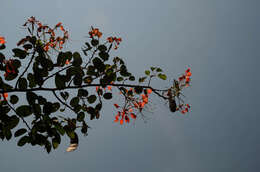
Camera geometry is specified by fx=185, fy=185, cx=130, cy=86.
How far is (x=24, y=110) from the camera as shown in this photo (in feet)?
6.73

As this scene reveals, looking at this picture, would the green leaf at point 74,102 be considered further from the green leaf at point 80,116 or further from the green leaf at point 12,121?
the green leaf at point 12,121

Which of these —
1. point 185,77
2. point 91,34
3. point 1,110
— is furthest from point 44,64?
point 185,77

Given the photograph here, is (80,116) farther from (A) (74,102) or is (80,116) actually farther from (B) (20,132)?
(B) (20,132)

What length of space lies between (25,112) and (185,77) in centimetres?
199

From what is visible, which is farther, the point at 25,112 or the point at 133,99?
the point at 133,99

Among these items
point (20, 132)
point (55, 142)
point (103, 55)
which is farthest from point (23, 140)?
point (103, 55)

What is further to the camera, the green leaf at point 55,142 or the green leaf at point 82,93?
the green leaf at point 82,93

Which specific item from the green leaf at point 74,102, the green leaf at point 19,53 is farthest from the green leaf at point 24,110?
the green leaf at point 19,53

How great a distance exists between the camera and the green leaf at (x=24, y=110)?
80.1 inches

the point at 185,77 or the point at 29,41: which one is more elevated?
the point at 29,41

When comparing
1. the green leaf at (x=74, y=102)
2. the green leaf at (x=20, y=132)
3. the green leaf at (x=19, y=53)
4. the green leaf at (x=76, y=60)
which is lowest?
the green leaf at (x=20, y=132)

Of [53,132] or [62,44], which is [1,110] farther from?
Result: [62,44]

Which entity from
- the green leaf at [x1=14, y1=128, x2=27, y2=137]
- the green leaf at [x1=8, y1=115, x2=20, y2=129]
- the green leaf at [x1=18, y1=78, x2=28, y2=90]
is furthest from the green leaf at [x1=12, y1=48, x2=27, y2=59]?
the green leaf at [x1=14, y1=128, x2=27, y2=137]

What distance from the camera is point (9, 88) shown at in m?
2.02
